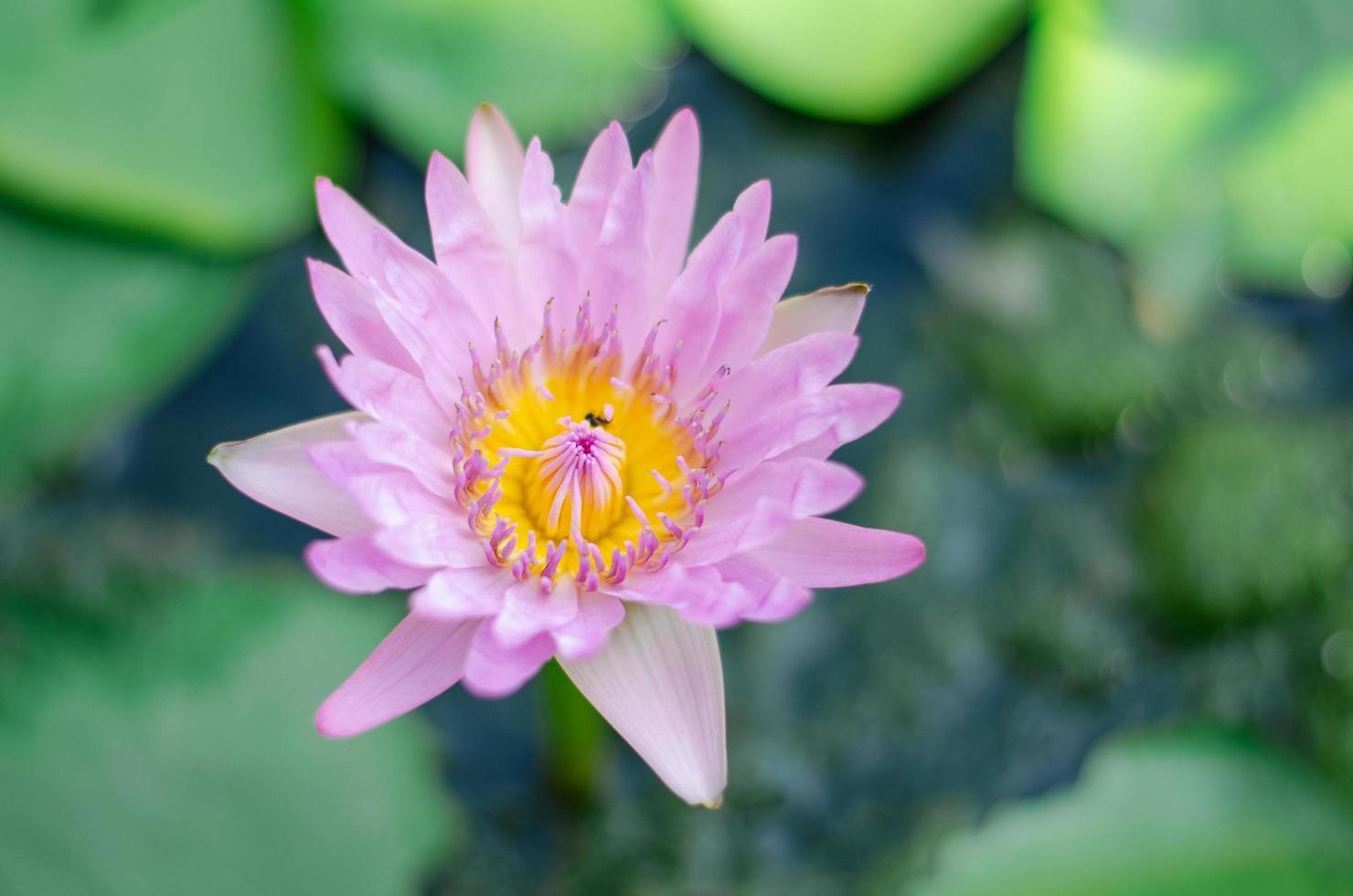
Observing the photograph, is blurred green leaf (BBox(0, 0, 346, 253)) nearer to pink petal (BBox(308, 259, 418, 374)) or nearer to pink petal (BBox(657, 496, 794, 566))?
pink petal (BBox(308, 259, 418, 374))

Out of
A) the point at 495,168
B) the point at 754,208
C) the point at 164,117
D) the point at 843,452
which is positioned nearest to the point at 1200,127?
the point at 843,452

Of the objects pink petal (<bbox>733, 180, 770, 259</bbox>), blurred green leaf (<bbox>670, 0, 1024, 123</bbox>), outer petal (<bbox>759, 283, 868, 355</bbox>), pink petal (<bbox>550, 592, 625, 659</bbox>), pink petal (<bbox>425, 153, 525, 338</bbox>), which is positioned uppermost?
blurred green leaf (<bbox>670, 0, 1024, 123</bbox>)

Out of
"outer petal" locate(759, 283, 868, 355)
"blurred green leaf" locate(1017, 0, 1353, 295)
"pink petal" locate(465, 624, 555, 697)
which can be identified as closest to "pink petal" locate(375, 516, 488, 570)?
"pink petal" locate(465, 624, 555, 697)

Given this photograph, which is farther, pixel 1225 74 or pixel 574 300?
pixel 1225 74

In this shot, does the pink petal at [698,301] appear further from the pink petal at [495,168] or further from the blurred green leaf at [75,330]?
the blurred green leaf at [75,330]

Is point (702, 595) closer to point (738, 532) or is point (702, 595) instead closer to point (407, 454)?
point (738, 532)

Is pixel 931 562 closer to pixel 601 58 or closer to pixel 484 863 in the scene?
pixel 484 863

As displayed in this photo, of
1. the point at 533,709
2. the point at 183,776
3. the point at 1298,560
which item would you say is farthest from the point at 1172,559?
the point at 183,776
